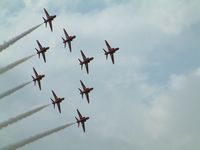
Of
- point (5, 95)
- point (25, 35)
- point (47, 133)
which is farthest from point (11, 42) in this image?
point (47, 133)

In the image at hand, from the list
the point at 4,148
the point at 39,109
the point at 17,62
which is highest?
the point at 17,62

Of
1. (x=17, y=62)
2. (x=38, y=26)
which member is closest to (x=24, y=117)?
(x=17, y=62)

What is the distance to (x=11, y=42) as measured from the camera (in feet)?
573

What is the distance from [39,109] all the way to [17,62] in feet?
54.1

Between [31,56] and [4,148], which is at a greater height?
[31,56]

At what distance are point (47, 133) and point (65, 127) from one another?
7521 millimetres

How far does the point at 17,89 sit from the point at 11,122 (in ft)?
33.9

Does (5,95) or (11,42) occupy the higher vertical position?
(11,42)

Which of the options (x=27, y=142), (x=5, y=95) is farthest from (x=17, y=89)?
(x=27, y=142)

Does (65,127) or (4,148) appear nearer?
(4,148)

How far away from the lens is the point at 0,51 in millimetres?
171250

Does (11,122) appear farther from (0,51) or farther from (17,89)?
(0,51)

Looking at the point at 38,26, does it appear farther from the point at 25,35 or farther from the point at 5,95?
the point at 5,95

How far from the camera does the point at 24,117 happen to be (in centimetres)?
17588
